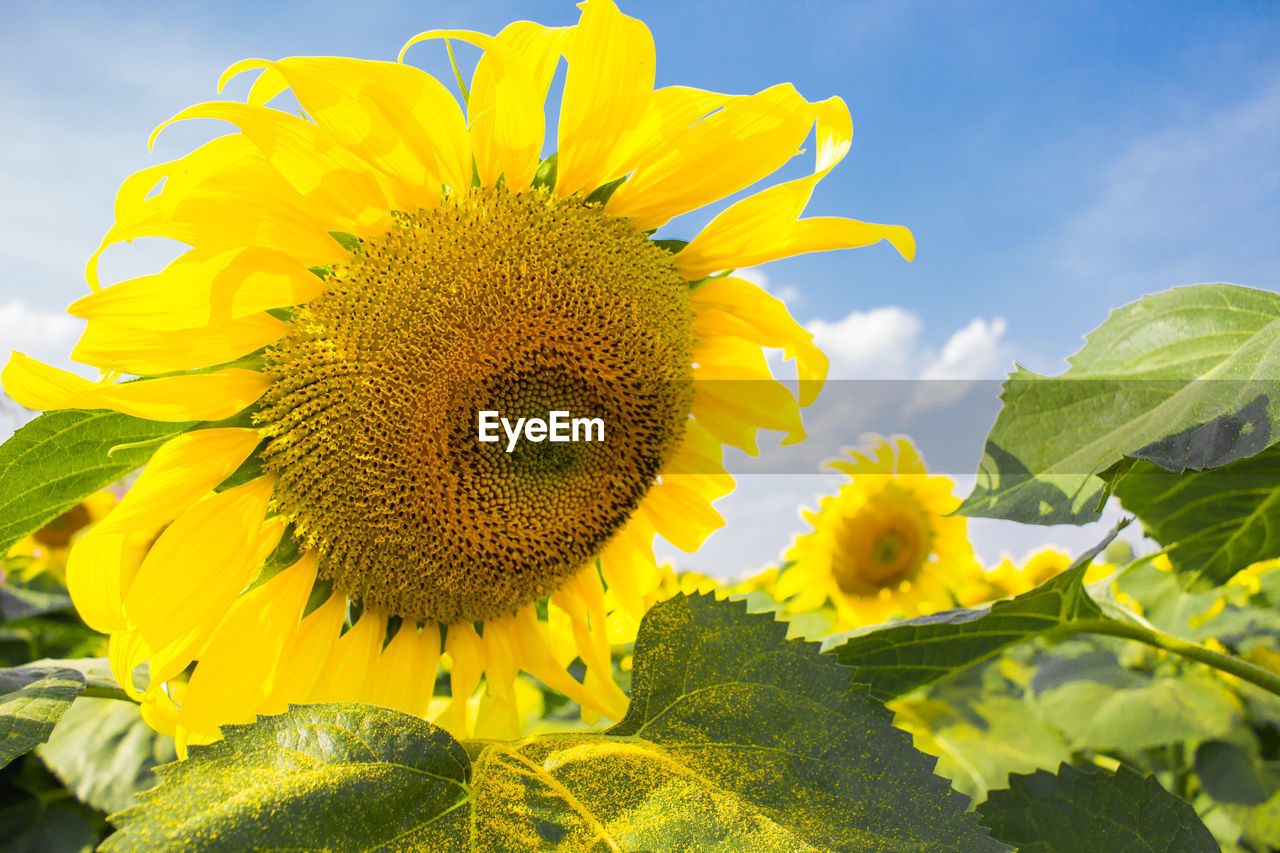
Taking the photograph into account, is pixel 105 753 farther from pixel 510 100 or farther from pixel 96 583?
pixel 510 100

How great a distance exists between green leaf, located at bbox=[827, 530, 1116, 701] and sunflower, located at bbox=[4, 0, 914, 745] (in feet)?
1.39

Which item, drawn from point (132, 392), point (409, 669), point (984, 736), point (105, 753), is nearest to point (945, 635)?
point (409, 669)

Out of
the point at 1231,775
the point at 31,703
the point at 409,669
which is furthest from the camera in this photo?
the point at 1231,775

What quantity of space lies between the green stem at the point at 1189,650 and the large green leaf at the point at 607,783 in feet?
2.06

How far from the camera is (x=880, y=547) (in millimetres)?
3674

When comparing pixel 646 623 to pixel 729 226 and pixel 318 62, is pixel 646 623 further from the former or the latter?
pixel 318 62

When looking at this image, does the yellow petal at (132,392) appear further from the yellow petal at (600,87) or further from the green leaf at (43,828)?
the green leaf at (43,828)

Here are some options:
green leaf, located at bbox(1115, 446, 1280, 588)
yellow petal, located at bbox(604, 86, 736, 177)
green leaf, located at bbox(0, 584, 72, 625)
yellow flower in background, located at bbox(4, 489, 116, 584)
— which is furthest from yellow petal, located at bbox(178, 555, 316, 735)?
yellow flower in background, located at bbox(4, 489, 116, 584)

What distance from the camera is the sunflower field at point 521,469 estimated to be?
79cm

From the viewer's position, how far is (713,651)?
963 mm

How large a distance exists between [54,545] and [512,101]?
4768 millimetres

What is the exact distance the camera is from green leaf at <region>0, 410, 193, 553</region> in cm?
107

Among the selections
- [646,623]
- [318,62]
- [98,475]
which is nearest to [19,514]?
[98,475]

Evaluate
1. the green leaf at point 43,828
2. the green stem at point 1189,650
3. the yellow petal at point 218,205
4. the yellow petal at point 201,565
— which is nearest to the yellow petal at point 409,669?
the yellow petal at point 201,565
